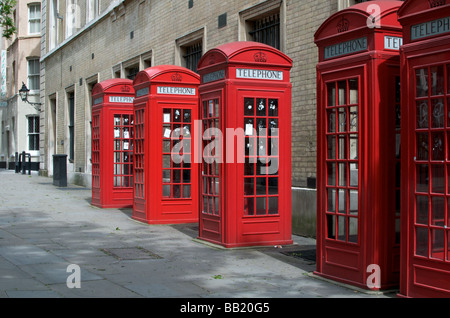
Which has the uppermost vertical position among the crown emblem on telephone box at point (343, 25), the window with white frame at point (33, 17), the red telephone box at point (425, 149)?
the window with white frame at point (33, 17)

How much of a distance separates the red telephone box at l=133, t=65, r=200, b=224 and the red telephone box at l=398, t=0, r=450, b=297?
645cm

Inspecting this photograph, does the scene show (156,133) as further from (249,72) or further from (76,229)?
(249,72)

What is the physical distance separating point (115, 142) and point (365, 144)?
9550 millimetres

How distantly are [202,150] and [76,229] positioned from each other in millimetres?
2947

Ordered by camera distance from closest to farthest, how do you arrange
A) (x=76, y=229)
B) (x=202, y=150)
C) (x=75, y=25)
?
(x=202, y=150)
(x=76, y=229)
(x=75, y=25)

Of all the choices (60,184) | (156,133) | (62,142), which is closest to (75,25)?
(62,142)

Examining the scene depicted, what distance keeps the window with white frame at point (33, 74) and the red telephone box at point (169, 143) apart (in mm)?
29403

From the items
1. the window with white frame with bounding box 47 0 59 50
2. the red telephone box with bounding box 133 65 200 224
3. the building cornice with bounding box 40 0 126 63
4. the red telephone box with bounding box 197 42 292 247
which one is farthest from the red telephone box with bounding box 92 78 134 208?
the window with white frame with bounding box 47 0 59 50

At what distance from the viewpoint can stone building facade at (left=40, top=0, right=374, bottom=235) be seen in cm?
1071

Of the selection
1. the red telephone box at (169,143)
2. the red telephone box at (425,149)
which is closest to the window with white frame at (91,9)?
the red telephone box at (169,143)

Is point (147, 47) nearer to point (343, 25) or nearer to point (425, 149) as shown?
point (343, 25)

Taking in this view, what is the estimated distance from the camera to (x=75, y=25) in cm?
2620

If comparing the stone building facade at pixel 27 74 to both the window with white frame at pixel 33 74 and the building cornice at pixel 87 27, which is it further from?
the building cornice at pixel 87 27

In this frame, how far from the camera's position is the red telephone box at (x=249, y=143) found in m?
8.76
